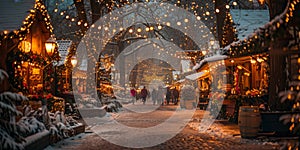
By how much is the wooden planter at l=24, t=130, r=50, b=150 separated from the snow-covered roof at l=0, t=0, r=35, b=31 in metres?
6.44

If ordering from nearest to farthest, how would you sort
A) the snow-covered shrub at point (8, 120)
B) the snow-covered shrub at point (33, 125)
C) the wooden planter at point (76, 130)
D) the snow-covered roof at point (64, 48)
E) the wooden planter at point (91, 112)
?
the snow-covered shrub at point (8, 120) → the snow-covered shrub at point (33, 125) → the wooden planter at point (76, 130) → the wooden planter at point (91, 112) → the snow-covered roof at point (64, 48)

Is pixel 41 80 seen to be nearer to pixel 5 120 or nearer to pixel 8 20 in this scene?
pixel 8 20

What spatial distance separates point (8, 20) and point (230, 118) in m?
10.5

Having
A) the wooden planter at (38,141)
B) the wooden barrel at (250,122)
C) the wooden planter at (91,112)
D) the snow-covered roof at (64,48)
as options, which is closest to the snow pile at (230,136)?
the wooden barrel at (250,122)

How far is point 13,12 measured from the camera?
1777 centimetres

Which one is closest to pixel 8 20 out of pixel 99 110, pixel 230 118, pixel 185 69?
pixel 99 110

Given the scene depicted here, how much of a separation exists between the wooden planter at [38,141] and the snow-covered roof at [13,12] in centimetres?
644

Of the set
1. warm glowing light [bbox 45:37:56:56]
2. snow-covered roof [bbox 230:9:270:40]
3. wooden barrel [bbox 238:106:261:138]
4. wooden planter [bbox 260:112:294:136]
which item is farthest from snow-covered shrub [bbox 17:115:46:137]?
snow-covered roof [bbox 230:9:270:40]

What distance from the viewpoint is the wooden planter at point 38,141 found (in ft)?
31.5

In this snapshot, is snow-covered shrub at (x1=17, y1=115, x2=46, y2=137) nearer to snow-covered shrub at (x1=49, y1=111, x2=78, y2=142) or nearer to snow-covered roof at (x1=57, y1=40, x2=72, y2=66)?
snow-covered shrub at (x1=49, y1=111, x2=78, y2=142)

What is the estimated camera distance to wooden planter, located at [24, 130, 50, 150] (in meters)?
9.59

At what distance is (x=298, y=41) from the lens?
5984 millimetres

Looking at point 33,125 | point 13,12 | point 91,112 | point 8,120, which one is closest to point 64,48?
point 91,112

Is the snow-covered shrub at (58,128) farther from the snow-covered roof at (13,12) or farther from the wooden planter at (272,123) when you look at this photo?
the wooden planter at (272,123)
